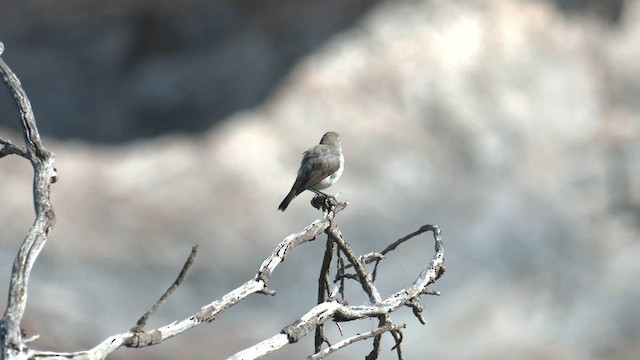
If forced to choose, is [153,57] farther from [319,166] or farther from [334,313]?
[334,313]

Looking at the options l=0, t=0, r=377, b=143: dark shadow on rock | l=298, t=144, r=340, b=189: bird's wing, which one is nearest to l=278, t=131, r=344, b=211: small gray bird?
l=298, t=144, r=340, b=189: bird's wing

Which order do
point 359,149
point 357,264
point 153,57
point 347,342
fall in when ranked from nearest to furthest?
point 347,342, point 357,264, point 359,149, point 153,57

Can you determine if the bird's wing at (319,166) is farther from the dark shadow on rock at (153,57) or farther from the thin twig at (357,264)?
the dark shadow on rock at (153,57)

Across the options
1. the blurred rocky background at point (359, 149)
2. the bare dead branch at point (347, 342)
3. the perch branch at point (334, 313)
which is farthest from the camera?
the blurred rocky background at point (359, 149)

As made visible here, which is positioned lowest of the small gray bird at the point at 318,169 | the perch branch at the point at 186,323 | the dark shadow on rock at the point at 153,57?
the perch branch at the point at 186,323

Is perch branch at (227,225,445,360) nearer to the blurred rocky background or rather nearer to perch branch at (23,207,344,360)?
perch branch at (23,207,344,360)

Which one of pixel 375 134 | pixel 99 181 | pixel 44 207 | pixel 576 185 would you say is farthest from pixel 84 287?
pixel 44 207

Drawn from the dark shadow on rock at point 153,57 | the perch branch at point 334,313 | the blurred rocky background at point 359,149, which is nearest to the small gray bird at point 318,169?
the perch branch at point 334,313

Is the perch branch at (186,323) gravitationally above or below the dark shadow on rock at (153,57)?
below

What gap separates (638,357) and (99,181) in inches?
199

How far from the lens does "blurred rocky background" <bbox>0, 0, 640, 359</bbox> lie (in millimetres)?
10836

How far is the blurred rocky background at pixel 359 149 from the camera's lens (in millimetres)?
10836

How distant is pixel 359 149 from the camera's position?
1127 cm

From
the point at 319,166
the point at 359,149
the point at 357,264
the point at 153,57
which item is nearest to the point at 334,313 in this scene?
the point at 357,264
